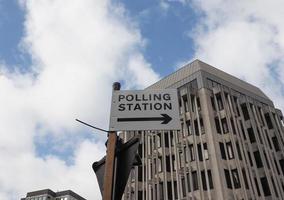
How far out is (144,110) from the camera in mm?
4910

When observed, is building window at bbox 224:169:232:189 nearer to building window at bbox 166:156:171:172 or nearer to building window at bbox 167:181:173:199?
building window at bbox 167:181:173:199

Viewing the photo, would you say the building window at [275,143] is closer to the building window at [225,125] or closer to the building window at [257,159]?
the building window at [257,159]

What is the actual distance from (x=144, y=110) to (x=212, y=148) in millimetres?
31297

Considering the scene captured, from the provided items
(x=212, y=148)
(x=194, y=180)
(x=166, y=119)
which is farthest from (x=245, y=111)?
(x=166, y=119)

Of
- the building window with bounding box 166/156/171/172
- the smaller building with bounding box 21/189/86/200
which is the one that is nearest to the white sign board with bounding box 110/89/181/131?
the building window with bounding box 166/156/171/172

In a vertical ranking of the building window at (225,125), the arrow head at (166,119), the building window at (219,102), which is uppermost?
the building window at (219,102)

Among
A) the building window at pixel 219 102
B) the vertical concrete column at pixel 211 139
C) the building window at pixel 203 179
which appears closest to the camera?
the vertical concrete column at pixel 211 139

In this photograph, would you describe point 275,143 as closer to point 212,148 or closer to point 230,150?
point 230,150

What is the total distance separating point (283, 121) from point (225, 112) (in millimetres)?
14881

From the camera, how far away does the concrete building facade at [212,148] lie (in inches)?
1331

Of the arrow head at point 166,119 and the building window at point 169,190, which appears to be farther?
the building window at point 169,190

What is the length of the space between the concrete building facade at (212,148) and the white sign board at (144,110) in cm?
2871

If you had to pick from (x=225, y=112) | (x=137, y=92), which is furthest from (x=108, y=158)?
(x=225, y=112)

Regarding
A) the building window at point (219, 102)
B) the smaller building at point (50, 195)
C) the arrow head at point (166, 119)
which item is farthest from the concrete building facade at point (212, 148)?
the smaller building at point (50, 195)
